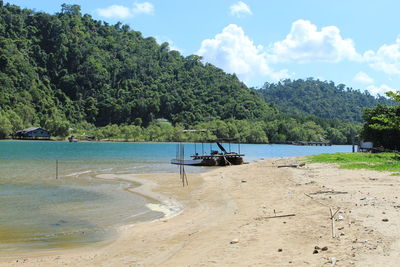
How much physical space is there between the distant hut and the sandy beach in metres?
150

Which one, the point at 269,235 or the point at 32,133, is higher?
the point at 32,133

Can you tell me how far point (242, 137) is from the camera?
184500mm

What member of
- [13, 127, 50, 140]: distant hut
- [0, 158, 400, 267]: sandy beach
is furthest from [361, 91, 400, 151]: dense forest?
[13, 127, 50, 140]: distant hut

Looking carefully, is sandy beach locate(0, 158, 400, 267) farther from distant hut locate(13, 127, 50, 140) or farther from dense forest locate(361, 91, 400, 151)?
distant hut locate(13, 127, 50, 140)

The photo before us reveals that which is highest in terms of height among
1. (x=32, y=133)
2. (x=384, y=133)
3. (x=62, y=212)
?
(x=32, y=133)

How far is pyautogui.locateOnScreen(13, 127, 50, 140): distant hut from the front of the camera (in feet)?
505

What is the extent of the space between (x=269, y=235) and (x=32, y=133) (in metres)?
160

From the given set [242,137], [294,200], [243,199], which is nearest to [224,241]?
[294,200]

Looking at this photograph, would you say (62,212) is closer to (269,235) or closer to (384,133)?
(269,235)

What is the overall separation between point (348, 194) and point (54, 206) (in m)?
14.3

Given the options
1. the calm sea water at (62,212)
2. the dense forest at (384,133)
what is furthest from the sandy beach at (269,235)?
the dense forest at (384,133)

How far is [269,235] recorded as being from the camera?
11.4m

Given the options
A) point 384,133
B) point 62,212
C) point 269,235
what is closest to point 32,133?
point 384,133

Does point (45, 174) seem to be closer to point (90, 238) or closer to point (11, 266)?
point (90, 238)
